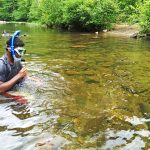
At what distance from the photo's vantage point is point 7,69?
7887mm

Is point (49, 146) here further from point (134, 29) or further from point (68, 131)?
point (134, 29)

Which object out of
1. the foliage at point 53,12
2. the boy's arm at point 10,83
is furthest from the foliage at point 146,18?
the boy's arm at point 10,83

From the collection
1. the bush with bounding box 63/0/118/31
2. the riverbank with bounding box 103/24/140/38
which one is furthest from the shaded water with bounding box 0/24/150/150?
the bush with bounding box 63/0/118/31

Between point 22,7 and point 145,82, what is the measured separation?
3595 inches

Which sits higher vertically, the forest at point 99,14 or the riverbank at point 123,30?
the forest at point 99,14

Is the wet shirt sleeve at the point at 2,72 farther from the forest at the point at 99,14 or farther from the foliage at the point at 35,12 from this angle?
the foliage at the point at 35,12

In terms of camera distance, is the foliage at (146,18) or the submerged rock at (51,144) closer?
the submerged rock at (51,144)

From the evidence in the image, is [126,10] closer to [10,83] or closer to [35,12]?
[10,83]

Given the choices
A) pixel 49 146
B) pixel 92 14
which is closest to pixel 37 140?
pixel 49 146

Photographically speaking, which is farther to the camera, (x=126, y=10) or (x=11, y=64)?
(x=126, y=10)

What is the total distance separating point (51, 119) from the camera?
6594mm

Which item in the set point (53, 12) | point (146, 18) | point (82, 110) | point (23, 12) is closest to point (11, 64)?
point (82, 110)

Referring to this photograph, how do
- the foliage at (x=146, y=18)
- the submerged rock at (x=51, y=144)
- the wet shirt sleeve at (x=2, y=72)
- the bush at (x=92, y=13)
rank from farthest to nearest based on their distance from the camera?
the bush at (x=92, y=13) < the foliage at (x=146, y=18) < the wet shirt sleeve at (x=2, y=72) < the submerged rock at (x=51, y=144)

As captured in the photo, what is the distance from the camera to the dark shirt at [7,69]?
7.80m
